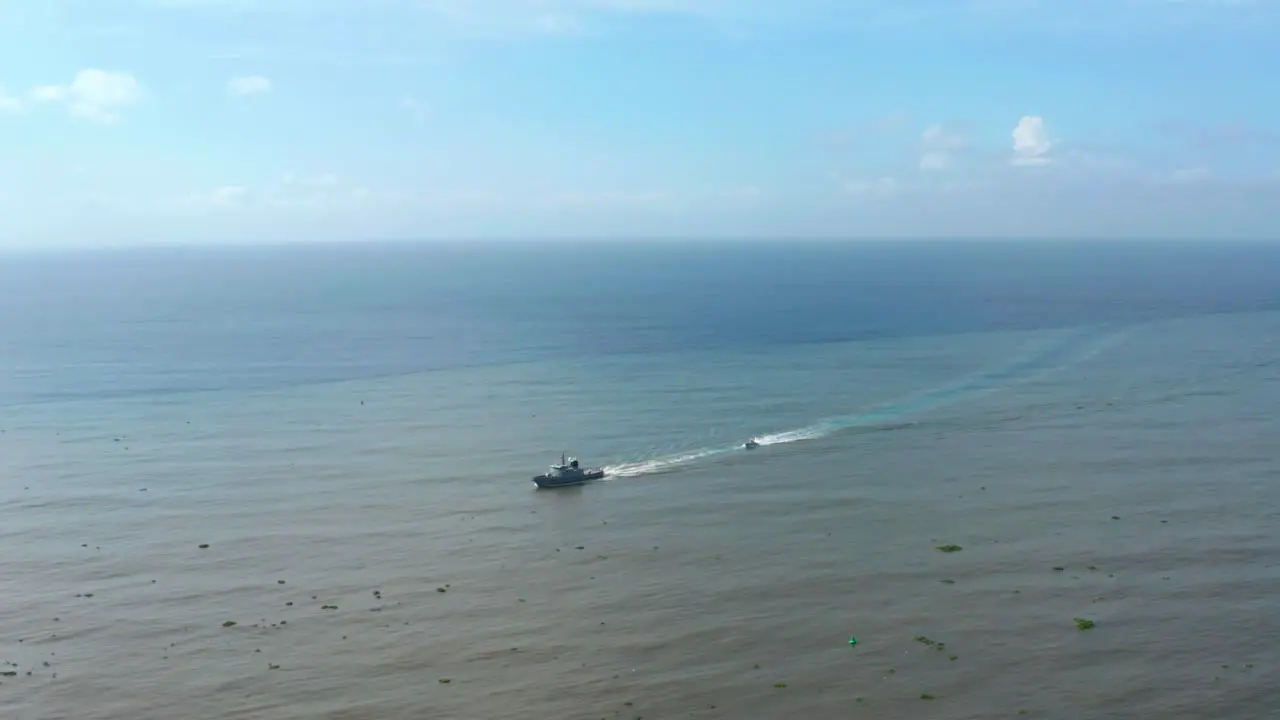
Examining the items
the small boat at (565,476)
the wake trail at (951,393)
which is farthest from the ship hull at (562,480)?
the wake trail at (951,393)

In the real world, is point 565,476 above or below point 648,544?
above

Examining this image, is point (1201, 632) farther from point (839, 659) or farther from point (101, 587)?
point (101, 587)

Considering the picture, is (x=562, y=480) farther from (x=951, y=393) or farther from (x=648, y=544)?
(x=951, y=393)

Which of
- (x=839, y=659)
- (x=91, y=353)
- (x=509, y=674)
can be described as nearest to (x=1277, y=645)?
A: (x=839, y=659)

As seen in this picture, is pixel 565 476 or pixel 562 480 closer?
pixel 562 480

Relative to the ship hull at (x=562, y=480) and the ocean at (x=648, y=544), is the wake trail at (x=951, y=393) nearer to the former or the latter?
the ocean at (x=648, y=544)

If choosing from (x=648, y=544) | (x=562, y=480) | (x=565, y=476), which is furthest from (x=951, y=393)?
(x=648, y=544)
